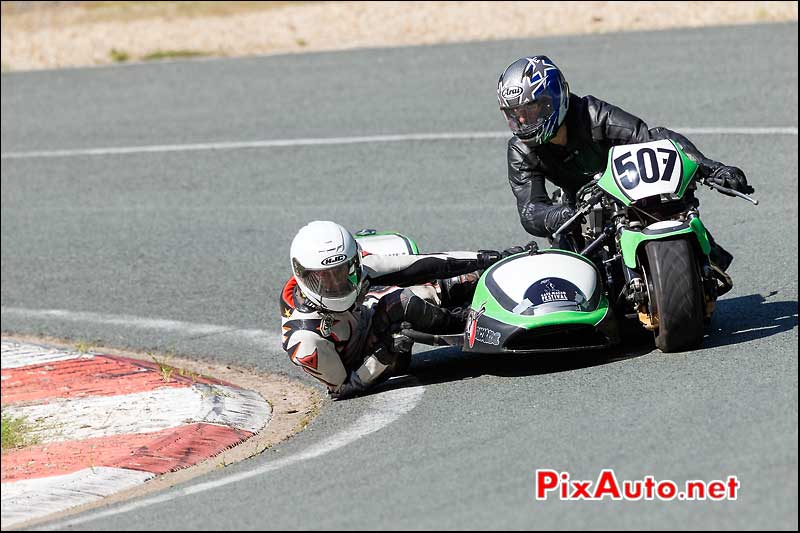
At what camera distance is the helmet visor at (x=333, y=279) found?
24.1 ft

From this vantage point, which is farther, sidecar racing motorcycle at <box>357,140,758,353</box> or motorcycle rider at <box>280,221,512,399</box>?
motorcycle rider at <box>280,221,512,399</box>

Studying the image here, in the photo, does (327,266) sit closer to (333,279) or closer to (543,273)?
(333,279)

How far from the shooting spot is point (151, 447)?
705 centimetres

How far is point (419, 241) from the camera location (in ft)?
37.0

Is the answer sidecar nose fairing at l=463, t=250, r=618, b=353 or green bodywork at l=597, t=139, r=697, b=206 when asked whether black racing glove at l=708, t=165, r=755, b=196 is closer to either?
green bodywork at l=597, t=139, r=697, b=206

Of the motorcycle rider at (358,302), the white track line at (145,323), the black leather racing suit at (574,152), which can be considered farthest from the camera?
the white track line at (145,323)

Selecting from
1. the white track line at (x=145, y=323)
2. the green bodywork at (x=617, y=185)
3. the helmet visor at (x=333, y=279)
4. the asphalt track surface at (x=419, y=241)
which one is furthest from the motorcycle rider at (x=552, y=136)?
the white track line at (x=145, y=323)

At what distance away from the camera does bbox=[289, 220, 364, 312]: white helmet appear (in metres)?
7.31

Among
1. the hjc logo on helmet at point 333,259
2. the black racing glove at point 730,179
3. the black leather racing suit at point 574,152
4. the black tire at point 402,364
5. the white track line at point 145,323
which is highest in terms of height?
the black leather racing suit at point 574,152

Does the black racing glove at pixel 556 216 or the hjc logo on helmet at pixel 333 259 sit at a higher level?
the black racing glove at pixel 556 216

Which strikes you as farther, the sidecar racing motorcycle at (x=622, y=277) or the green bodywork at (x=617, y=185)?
the green bodywork at (x=617, y=185)

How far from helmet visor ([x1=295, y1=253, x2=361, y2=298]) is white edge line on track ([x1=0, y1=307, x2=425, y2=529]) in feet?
2.30

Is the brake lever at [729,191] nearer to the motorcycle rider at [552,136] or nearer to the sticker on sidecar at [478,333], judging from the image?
the motorcycle rider at [552,136]

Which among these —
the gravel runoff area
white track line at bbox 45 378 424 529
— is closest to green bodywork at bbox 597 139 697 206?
white track line at bbox 45 378 424 529
